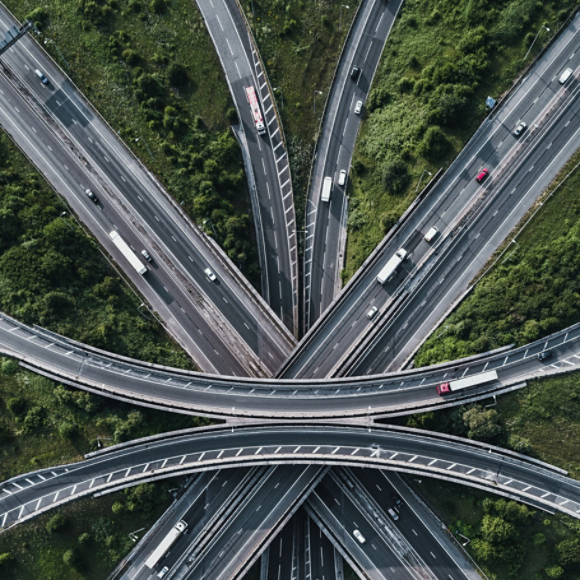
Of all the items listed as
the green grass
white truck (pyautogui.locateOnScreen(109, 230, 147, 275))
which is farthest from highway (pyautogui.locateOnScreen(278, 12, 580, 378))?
the green grass

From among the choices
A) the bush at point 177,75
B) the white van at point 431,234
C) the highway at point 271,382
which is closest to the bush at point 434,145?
the white van at point 431,234

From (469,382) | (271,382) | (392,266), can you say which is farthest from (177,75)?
(469,382)

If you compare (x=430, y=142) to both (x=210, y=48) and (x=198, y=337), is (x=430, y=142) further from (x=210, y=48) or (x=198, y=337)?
(x=198, y=337)

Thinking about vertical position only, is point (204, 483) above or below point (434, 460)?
above

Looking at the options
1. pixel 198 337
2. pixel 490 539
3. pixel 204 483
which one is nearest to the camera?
pixel 490 539

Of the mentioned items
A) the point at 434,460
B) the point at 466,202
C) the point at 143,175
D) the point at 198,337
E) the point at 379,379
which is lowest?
the point at 434,460

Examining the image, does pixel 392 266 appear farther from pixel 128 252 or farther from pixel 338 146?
pixel 128 252

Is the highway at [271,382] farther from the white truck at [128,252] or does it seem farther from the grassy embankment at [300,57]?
the grassy embankment at [300,57]

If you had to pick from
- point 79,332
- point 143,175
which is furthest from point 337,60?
point 79,332
